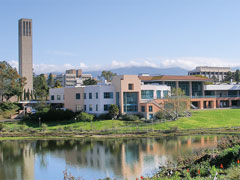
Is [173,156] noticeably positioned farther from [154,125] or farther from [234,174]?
[154,125]

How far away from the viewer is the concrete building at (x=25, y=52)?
106000 mm

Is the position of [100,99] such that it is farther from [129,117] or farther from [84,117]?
[129,117]

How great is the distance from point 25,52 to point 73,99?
4085 centimetres

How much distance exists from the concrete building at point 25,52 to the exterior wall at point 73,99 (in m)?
35.8

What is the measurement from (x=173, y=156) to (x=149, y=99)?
1417 inches

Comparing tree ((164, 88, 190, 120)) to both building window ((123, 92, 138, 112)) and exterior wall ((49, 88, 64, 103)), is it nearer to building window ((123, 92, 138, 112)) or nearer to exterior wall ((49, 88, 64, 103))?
building window ((123, 92, 138, 112))

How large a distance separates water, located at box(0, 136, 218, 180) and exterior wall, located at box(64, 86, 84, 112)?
23099 mm

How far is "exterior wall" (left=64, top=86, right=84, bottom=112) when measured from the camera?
7044 centimetres

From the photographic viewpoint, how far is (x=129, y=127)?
184 feet

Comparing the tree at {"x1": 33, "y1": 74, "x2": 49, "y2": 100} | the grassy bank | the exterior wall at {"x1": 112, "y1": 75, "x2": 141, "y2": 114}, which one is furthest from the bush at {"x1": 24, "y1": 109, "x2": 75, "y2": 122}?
the tree at {"x1": 33, "y1": 74, "x2": 49, "y2": 100}

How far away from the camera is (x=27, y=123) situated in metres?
62.5

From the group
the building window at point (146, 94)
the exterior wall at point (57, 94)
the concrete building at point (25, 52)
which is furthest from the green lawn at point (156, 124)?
the concrete building at point (25, 52)

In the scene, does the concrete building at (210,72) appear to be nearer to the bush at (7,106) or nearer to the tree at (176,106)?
the tree at (176,106)

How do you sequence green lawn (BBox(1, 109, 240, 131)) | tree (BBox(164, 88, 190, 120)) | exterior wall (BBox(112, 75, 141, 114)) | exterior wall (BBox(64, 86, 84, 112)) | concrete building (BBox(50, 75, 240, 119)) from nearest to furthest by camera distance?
1. green lawn (BBox(1, 109, 240, 131))
2. tree (BBox(164, 88, 190, 120))
3. exterior wall (BBox(112, 75, 141, 114))
4. concrete building (BBox(50, 75, 240, 119))
5. exterior wall (BBox(64, 86, 84, 112))
